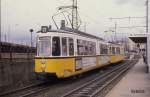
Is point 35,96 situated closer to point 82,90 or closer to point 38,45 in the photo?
point 82,90

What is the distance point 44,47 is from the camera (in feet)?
65.1

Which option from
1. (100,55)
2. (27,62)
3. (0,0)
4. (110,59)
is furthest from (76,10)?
(0,0)

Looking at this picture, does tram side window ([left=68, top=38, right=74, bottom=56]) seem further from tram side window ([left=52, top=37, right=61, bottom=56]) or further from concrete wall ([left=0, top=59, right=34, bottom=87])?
concrete wall ([left=0, top=59, right=34, bottom=87])

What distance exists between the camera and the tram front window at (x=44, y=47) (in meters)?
19.6

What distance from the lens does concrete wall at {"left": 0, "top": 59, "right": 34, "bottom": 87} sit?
19.0 meters

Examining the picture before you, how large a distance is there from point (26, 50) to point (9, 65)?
8745mm

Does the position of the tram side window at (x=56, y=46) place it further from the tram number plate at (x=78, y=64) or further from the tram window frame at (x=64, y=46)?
the tram number plate at (x=78, y=64)

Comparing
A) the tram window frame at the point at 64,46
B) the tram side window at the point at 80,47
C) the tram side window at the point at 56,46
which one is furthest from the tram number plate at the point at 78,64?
the tram side window at the point at 56,46

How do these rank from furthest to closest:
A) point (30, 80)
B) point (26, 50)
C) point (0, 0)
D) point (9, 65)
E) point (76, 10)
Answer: point (76, 10)
point (26, 50)
point (30, 80)
point (9, 65)
point (0, 0)

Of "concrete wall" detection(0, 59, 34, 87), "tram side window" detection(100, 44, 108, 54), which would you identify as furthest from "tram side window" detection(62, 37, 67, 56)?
"tram side window" detection(100, 44, 108, 54)

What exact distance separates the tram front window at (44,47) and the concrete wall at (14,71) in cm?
186

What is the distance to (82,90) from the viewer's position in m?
18.0

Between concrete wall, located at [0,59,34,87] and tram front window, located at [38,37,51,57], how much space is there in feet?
6.10

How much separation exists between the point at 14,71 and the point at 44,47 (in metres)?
2.42
